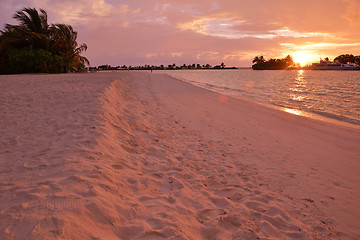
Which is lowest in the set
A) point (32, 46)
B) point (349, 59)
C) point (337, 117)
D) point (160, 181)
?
point (337, 117)

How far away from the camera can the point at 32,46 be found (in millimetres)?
25359

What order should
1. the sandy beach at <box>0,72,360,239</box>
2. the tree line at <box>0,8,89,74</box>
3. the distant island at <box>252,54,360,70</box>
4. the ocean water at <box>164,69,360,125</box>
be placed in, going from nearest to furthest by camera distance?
the sandy beach at <box>0,72,360,239</box> → the ocean water at <box>164,69,360,125</box> → the tree line at <box>0,8,89,74</box> → the distant island at <box>252,54,360,70</box>

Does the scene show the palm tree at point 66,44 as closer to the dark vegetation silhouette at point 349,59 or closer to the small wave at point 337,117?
the small wave at point 337,117

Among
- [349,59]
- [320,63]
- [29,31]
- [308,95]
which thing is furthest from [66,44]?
[349,59]

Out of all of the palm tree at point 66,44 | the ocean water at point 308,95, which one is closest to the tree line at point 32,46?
the palm tree at point 66,44

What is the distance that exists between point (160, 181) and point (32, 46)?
3069 centimetres

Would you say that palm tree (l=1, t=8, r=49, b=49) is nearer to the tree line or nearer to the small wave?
the tree line

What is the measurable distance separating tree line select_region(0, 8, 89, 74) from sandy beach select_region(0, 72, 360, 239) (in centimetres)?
2309

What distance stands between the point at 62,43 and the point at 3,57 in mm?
7720

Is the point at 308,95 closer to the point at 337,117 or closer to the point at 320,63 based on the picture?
the point at 337,117

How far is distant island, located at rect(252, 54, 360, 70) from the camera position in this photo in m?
122

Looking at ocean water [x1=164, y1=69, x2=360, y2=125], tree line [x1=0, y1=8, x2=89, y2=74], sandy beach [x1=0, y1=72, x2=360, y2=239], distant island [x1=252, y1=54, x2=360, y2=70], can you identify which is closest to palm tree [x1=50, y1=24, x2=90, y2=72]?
tree line [x1=0, y1=8, x2=89, y2=74]

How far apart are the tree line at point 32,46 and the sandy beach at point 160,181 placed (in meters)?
23.1

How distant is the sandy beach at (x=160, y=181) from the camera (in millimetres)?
2373
